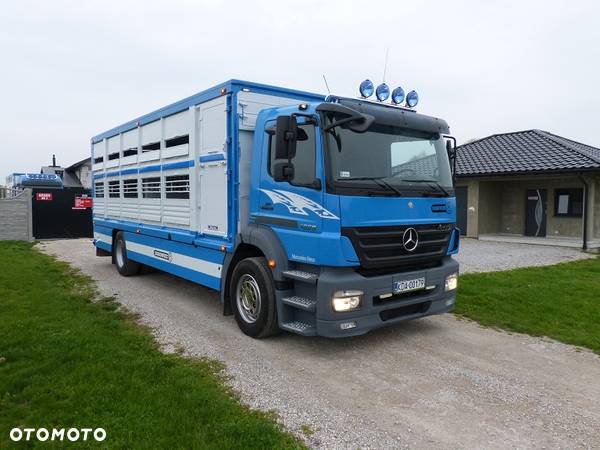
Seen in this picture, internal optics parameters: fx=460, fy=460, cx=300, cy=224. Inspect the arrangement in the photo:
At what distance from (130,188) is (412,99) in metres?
5.90

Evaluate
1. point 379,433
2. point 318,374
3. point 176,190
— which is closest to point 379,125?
point 318,374

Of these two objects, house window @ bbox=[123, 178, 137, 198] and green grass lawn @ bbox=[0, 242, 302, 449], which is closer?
green grass lawn @ bbox=[0, 242, 302, 449]

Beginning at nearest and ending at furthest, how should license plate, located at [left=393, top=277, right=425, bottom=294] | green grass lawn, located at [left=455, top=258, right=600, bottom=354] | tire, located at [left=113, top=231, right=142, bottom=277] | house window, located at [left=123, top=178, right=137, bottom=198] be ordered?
license plate, located at [left=393, top=277, right=425, bottom=294] < green grass lawn, located at [left=455, top=258, right=600, bottom=354] < house window, located at [left=123, top=178, right=137, bottom=198] < tire, located at [left=113, top=231, right=142, bottom=277]

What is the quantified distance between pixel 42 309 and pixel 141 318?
1.48 m

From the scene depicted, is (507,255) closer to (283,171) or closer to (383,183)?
(383,183)

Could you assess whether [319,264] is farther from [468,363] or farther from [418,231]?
[468,363]

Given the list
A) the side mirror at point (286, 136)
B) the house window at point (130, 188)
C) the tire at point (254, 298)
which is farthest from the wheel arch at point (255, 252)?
the house window at point (130, 188)

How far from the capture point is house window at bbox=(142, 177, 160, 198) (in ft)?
26.2

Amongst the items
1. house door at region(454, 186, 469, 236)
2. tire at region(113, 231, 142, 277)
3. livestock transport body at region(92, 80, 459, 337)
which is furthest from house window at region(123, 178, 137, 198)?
house door at region(454, 186, 469, 236)

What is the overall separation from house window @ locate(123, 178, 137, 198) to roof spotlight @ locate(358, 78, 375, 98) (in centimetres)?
523

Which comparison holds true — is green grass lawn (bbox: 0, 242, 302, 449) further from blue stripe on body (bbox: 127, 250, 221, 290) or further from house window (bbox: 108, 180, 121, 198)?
house window (bbox: 108, 180, 121, 198)

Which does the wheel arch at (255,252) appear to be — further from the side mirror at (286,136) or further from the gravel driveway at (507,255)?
the gravel driveway at (507,255)

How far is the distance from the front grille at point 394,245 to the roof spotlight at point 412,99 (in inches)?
66.1

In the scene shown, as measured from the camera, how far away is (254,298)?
5.65 metres
